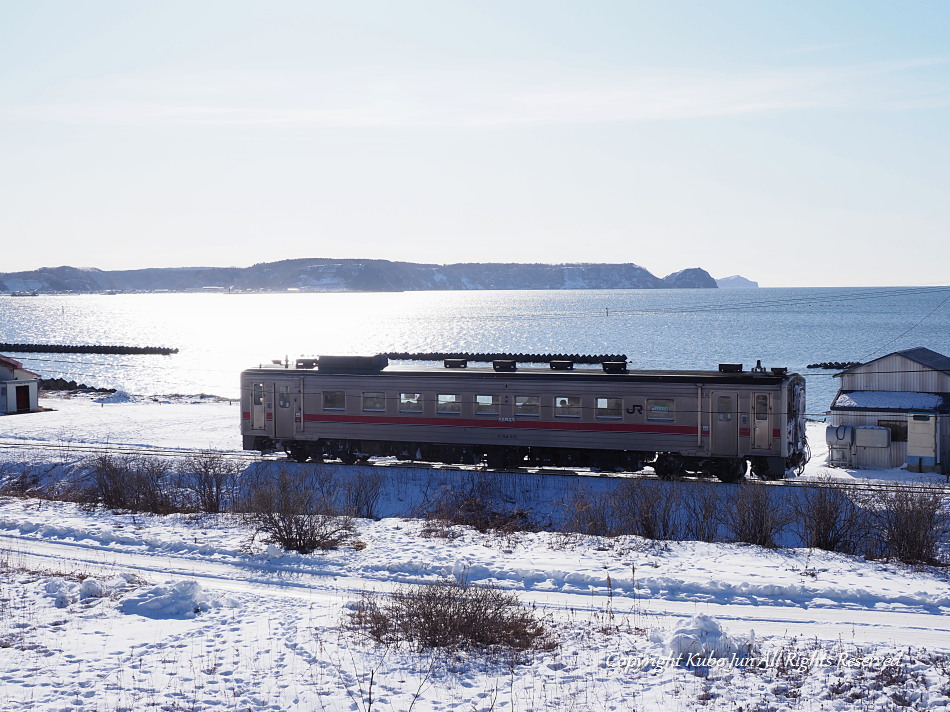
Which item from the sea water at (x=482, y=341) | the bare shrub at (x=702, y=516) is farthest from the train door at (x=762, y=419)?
the sea water at (x=482, y=341)

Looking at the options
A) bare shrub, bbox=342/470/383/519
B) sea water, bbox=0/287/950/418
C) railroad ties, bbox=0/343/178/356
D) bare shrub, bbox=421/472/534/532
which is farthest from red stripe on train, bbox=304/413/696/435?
railroad ties, bbox=0/343/178/356

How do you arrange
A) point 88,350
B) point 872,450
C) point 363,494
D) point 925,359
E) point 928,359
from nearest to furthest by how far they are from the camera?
point 363,494 → point 872,450 → point 925,359 → point 928,359 → point 88,350

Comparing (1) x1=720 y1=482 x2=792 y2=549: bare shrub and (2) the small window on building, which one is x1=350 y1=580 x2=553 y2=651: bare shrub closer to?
(1) x1=720 y1=482 x2=792 y2=549: bare shrub

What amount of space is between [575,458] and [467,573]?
13129 mm

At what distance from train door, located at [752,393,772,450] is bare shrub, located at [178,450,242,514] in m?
14.9

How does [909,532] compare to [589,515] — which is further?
[589,515]

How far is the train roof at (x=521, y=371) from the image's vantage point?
25734 mm

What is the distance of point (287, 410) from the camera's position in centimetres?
2995

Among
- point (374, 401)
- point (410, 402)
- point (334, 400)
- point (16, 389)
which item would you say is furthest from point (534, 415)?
point (16, 389)

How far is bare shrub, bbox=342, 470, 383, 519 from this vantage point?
2223 centimetres

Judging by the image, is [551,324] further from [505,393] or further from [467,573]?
[467,573]

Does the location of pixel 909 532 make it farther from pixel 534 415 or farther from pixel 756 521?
pixel 534 415

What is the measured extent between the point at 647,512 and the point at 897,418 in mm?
16571

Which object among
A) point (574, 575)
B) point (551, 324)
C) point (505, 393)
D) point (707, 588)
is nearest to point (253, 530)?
point (574, 575)
